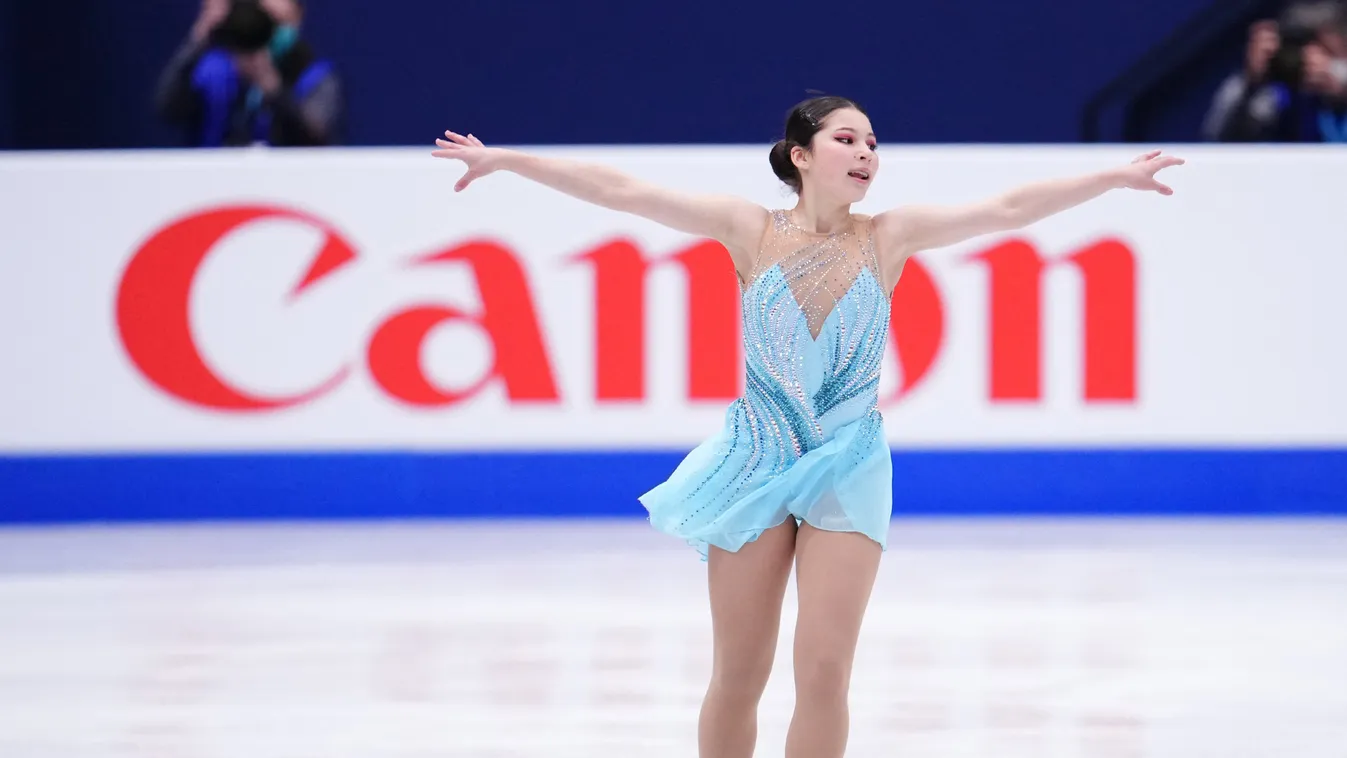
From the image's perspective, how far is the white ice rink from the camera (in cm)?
360

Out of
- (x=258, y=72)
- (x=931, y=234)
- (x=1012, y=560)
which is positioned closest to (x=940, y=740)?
(x=931, y=234)

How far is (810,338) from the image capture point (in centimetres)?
296

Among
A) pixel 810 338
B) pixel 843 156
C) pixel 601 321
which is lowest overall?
pixel 810 338

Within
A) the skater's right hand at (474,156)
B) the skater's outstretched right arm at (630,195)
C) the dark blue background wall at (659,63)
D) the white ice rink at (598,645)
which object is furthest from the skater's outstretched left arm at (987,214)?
the dark blue background wall at (659,63)

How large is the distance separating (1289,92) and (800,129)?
190 inches

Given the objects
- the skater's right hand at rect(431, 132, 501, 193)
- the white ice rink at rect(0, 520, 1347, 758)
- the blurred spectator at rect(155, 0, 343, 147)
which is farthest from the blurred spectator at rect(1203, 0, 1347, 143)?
the skater's right hand at rect(431, 132, 501, 193)

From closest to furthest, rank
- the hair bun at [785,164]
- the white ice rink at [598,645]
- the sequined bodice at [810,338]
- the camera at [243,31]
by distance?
the sequined bodice at [810,338]
the hair bun at [785,164]
the white ice rink at [598,645]
the camera at [243,31]

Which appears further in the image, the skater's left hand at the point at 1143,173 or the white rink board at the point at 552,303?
the white rink board at the point at 552,303

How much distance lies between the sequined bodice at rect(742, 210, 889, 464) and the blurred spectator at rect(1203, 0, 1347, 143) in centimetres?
468

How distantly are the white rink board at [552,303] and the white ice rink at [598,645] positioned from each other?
44cm

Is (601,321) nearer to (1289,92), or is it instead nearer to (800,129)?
(1289,92)

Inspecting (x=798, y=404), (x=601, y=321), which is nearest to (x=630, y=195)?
(x=798, y=404)

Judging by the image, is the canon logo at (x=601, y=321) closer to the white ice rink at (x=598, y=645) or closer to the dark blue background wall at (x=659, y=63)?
the white ice rink at (x=598, y=645)

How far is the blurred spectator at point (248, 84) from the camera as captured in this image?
23.1ft
